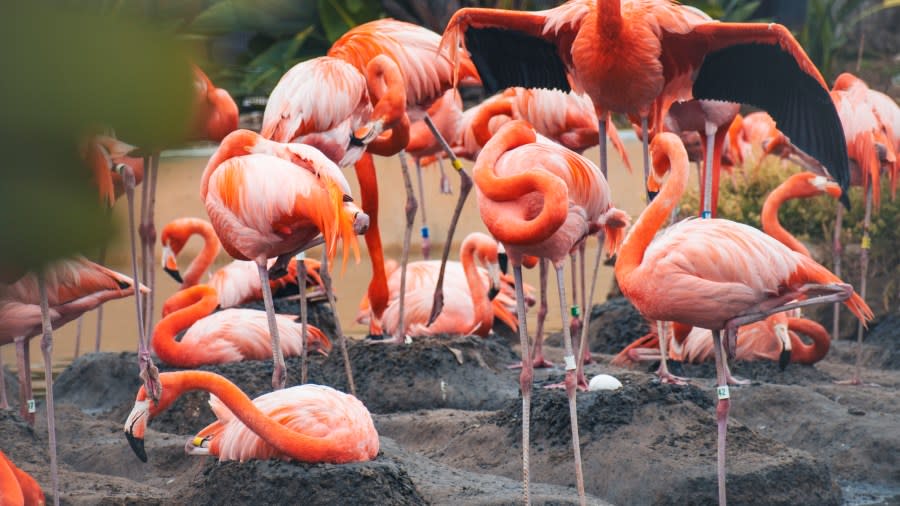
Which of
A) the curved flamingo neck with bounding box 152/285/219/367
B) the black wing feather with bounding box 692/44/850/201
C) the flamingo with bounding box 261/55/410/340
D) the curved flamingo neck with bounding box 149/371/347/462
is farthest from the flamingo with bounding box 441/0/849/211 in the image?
the curved flamingo neck with bounding box 149/371/347/462

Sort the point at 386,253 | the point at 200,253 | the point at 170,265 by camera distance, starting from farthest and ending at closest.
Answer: the point at 386,253
the point at 200,253
the point at 170,265

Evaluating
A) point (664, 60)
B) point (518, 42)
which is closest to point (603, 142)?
point (664, 60)

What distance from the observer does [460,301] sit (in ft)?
20.2

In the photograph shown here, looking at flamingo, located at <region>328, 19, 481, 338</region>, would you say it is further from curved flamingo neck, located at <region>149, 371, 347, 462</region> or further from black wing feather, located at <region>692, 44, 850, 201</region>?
curved flamingo neck, located at <region>149, 371, 347, 462</region>

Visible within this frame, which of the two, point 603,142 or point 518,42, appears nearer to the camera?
point 603,142

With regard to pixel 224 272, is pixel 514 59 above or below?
above

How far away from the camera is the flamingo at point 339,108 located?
4.59 metres

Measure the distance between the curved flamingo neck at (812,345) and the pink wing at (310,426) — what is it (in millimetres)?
2672

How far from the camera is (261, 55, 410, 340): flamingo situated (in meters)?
4.59

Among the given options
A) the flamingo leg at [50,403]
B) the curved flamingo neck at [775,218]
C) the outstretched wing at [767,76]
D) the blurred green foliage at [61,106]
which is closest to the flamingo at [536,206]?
the outstretched wing at [767,76]

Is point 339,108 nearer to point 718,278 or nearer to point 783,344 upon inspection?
point 718,278

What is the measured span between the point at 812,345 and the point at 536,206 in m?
2.45

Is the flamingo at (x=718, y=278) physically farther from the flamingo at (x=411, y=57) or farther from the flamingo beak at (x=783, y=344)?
the flamingo at (x=411, y=57)

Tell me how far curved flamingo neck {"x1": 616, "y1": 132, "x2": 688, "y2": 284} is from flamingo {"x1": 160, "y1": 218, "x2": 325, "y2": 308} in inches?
88.4
